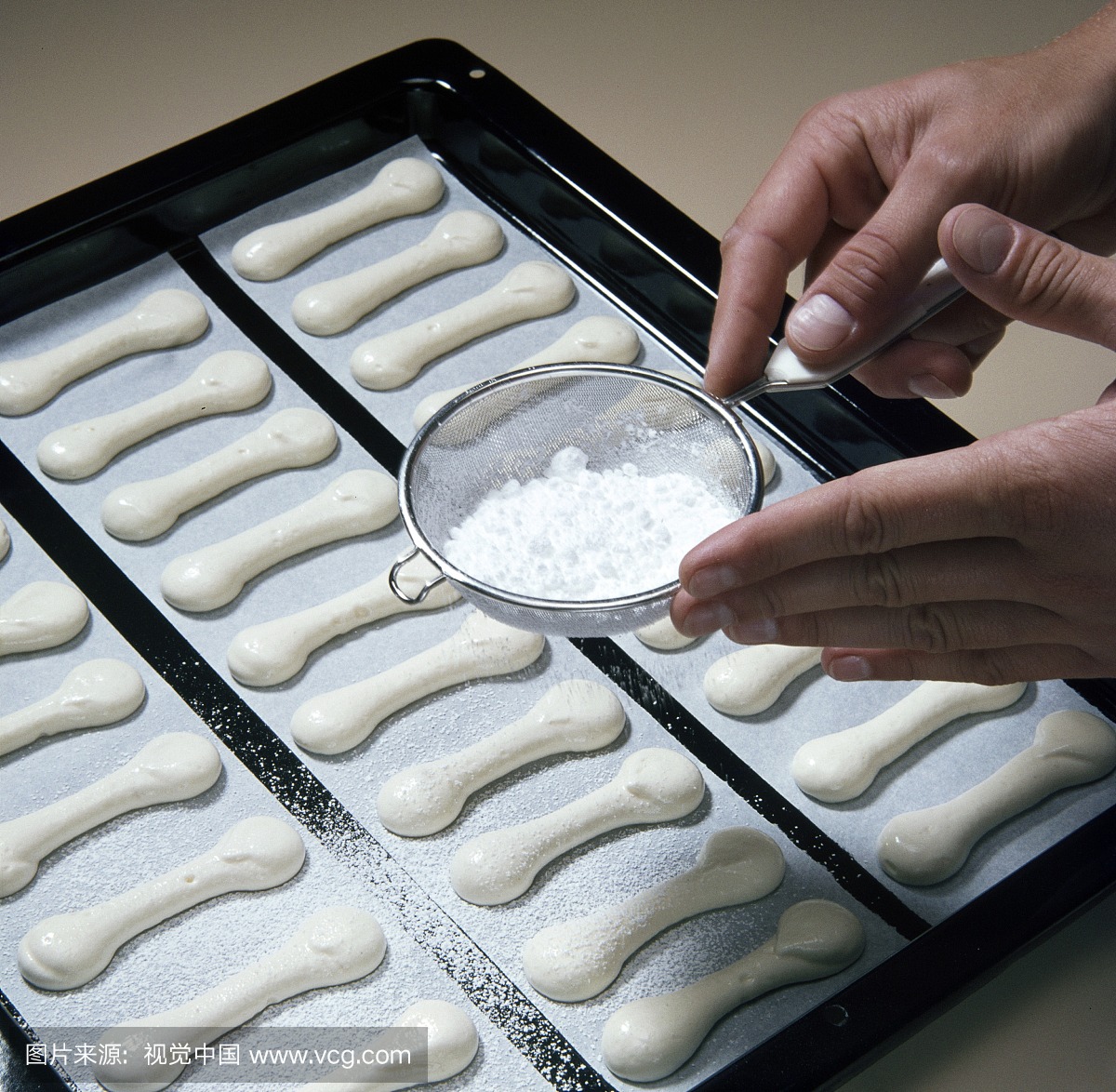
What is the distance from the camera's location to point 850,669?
1050 mm

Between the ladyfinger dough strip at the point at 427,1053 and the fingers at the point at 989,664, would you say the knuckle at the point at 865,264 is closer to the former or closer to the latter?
the fingers at the point at 989,664

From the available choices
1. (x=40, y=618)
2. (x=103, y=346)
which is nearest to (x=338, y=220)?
(x=103, y=346)

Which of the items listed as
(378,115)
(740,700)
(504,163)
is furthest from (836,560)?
(378,115)

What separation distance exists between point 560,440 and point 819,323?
255 mm

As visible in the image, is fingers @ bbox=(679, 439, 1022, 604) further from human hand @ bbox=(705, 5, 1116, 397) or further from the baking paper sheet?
the baking paper sheet

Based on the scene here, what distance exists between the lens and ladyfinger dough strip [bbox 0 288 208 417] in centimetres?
132

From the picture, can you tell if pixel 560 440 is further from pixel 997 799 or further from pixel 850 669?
pixel 997 799

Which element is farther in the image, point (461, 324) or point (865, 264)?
point (461, 324)

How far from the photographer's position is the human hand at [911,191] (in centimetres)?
103

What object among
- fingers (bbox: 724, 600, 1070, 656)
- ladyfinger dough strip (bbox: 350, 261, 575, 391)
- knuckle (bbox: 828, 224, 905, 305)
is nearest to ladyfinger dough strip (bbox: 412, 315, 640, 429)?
ladyfinger dough strip (bbox: 350, 261, 575, 391)

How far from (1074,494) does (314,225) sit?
89 cm

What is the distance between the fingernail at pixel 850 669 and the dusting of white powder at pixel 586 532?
0.44 ft

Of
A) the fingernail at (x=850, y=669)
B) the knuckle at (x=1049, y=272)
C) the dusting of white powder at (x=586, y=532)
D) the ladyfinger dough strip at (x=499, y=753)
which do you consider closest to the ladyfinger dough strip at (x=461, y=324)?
the dusting of white powder at (x=586, y=532)

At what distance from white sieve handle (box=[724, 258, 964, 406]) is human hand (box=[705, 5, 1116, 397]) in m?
0.01
